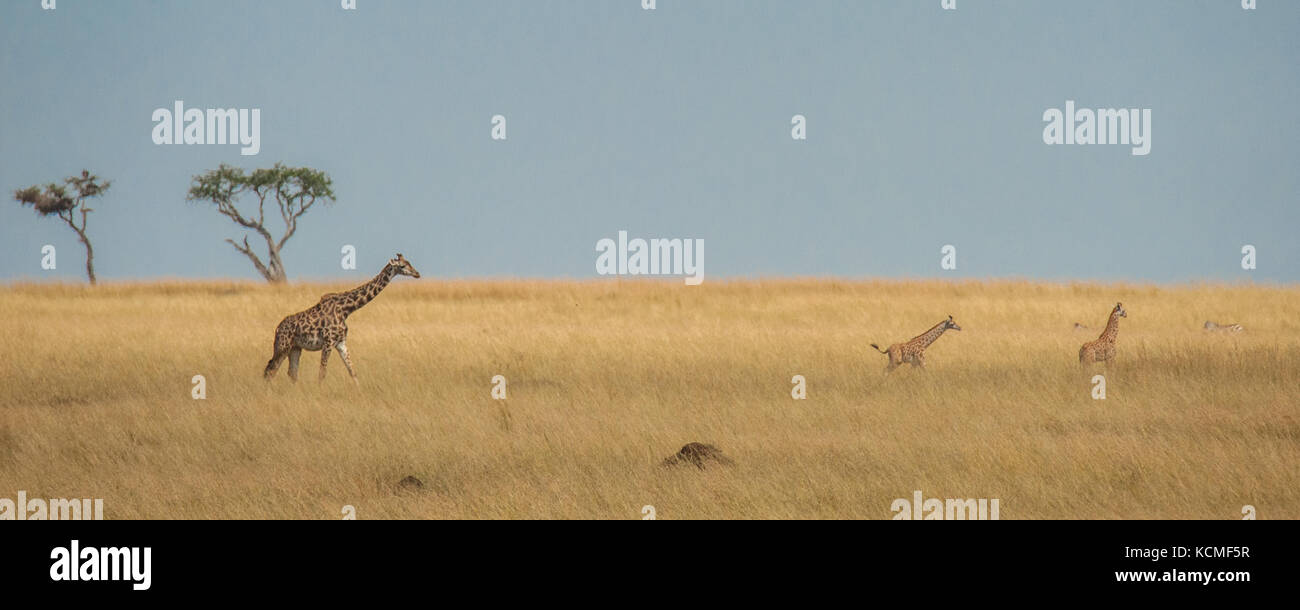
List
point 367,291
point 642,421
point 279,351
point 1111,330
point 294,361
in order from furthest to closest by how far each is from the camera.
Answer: point 1111,330
point 367,291
point 294,361
point 279,351
point 642,421

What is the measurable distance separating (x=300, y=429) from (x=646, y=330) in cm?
1034

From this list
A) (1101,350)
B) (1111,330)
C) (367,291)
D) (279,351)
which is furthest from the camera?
(1111,330)

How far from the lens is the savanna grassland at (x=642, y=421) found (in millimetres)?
9039

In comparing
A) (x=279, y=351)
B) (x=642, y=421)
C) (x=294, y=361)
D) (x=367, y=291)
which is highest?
(x=367, y=291)

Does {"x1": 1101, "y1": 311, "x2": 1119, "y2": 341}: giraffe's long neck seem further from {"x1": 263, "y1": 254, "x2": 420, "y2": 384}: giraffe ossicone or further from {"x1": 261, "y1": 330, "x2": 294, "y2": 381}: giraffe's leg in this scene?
{"x1": 261, "y1": 330, "x2": 294, "y2": 381}: giraffe's leg

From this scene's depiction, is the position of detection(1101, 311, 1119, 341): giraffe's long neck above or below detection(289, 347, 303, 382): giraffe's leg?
above

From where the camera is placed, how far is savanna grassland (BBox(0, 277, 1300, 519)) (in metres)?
9.04

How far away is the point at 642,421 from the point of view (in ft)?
39.4

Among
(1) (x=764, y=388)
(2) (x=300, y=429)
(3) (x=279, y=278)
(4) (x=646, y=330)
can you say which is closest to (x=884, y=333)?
(4) (x=646, y=330)

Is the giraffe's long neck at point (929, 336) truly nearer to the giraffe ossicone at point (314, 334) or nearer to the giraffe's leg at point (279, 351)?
the giraffe ossicone at point (314, 334)

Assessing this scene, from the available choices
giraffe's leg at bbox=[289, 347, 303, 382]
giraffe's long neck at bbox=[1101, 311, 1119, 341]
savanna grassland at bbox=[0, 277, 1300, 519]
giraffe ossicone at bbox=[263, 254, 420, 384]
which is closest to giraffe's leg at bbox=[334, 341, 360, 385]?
giraffe ossicone at bbox=[263, 254, 420, 384]

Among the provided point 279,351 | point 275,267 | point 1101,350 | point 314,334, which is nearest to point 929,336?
point 1101,350

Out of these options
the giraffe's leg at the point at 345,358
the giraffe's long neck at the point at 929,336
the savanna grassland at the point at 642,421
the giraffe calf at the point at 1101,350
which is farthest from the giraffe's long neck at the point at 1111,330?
the giraffe's leg at the point at 345,358

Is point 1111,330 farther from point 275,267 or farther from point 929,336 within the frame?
point 275,267
